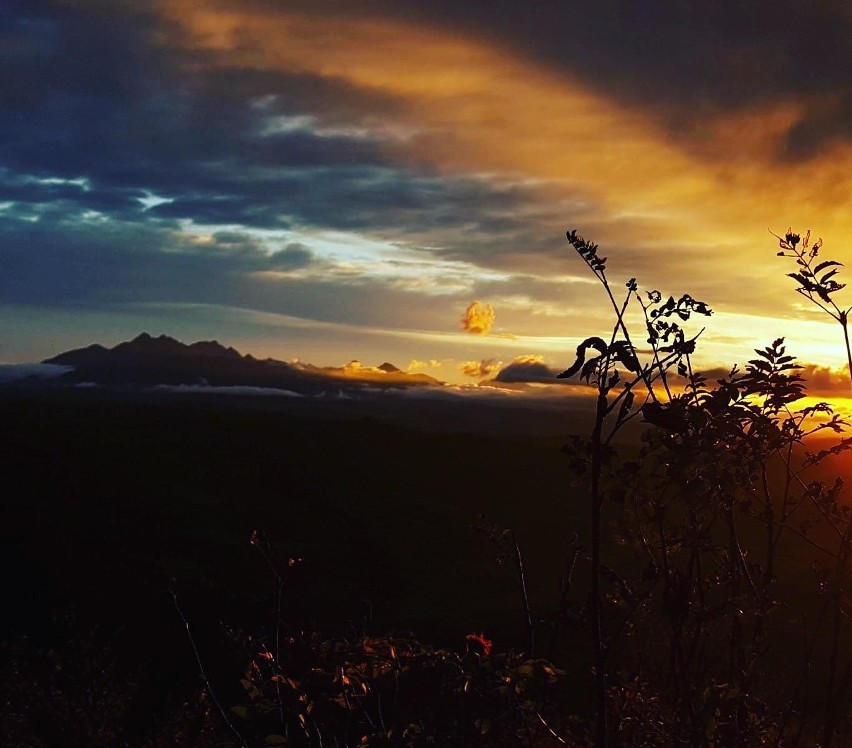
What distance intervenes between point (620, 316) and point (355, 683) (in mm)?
3292

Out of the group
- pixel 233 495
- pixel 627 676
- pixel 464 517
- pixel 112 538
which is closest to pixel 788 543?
pixel 464 517

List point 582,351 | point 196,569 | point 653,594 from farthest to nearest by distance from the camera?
point 196,569
point 653,594
point 582,351

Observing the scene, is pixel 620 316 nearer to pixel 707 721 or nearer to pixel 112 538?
pixel 707 721

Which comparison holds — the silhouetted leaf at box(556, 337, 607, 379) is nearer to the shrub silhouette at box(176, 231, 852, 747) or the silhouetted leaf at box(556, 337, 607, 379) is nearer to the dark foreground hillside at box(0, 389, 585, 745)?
the shrub silhouette at box(176, 231, 852, 747)

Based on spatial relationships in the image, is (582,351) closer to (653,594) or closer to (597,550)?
(597,550)

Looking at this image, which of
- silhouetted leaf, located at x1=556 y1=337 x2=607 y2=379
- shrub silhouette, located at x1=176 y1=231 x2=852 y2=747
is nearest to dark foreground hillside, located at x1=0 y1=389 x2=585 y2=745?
shrub silhouette, located at x1=176 y1=231 x2=852 y2=747

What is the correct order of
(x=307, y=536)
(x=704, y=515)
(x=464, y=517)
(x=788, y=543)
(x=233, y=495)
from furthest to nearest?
(x=233, y=495), (x=464, y=517), (x=307, y=536), (x=788, y=543), (x=704, y=515)

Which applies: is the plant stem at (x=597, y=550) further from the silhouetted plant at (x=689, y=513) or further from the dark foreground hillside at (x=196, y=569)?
the dark foreground hillside at (x=196, y=569)

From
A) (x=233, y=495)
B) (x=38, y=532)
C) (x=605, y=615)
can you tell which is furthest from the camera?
(x=233, y=495)

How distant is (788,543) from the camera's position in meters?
128

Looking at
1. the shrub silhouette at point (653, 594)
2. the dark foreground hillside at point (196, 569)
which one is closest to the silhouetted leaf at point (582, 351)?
the shrub silhouette at point (653, 594)

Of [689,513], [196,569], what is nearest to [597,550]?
[689,513]

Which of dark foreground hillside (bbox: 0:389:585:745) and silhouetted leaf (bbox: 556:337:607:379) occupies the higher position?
silhouetted leaf (bbox: 556:337:607:379)

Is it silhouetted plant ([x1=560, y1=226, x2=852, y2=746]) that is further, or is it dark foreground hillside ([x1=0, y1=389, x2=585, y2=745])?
dark foreground hillside ([x1=0, y1=389, x2=585, y2=745])
